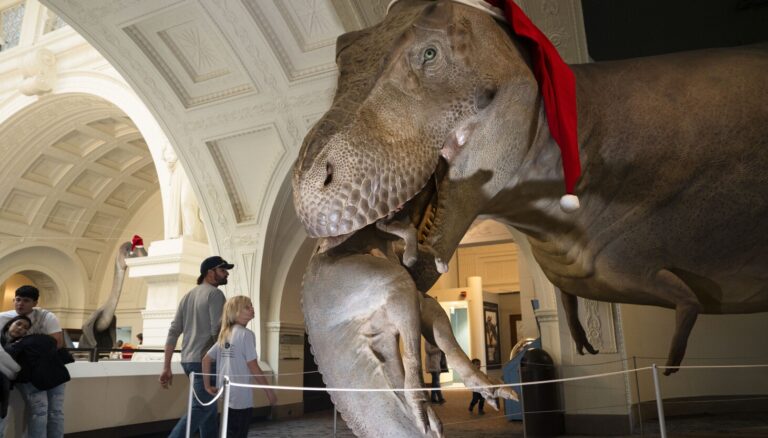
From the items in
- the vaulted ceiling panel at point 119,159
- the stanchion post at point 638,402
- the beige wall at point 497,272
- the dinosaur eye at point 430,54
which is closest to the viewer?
the dinosaur eye at point 430,54

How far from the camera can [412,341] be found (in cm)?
72

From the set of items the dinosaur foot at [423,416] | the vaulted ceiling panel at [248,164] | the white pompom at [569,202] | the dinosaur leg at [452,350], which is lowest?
the dinosaur foot at [423,416]

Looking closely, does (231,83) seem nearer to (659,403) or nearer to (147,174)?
(659,403)

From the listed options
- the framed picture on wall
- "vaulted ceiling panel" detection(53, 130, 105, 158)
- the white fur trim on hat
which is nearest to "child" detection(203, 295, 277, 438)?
the white fur trim on hat

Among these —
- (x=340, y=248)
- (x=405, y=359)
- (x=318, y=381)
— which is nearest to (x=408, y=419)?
(x=405, y=359)

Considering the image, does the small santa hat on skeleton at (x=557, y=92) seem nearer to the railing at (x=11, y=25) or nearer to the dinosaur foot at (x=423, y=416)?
the dinosaur foot at (x=423, y=416)

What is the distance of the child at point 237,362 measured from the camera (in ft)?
4.33

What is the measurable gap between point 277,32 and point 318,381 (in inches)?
244

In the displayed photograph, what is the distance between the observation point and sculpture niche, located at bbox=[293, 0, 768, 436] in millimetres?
745

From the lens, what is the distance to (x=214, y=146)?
26.9 ft

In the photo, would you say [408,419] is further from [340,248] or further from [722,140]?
[722,140]

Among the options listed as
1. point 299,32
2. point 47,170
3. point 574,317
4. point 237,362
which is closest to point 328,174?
point 574,317

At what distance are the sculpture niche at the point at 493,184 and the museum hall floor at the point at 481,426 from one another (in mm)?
260

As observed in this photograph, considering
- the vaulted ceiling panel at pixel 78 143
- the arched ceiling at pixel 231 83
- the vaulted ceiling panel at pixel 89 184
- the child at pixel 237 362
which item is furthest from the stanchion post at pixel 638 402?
the vaulted ceiling panel at pixel 89 184
